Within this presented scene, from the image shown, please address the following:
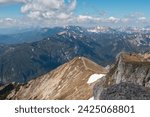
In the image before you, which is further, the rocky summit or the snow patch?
the snow patch

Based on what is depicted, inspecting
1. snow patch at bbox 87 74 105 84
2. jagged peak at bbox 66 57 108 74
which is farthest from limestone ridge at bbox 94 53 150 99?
jagged peak at bbox 66 57 108 74

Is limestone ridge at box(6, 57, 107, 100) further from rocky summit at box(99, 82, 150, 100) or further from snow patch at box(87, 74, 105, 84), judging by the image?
rocky summit at box(99, 82, 150, 100)

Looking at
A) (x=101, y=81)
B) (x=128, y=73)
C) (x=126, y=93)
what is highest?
(x=126, y=93)

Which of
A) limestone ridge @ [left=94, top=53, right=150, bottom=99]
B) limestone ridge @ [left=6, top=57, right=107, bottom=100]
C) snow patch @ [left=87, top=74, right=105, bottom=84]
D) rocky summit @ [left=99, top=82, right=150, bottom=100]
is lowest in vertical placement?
limestone ridge @ [left=6, top=57, right=107, bottom=100]

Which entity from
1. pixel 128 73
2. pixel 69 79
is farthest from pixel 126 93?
pixel 69 79

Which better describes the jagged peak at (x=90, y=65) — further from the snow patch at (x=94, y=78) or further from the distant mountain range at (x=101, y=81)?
the snow patch at (x=94, y=78)

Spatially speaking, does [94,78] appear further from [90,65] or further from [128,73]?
[128,73]

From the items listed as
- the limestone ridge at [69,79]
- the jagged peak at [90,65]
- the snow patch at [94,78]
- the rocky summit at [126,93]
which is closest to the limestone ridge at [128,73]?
the limestone ridge at [69,79]

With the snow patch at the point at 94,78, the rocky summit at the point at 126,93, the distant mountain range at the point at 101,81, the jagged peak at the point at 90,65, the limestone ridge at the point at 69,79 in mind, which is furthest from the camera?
the jagged peak at the point at 90,65

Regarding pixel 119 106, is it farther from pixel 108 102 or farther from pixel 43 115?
pixel 43 115

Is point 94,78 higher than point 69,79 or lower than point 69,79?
higher

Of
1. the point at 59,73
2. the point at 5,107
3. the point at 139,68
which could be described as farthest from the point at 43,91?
the point at 5,107
